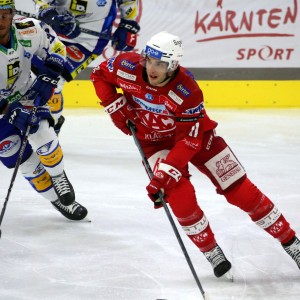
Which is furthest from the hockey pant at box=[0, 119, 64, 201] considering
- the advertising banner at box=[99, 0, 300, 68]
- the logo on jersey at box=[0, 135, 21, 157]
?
the advertising banner at box=[99, 0, 300, 68]

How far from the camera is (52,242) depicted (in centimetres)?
291

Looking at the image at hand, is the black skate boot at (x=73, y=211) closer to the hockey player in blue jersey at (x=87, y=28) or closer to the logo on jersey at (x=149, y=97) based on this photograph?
the logo on jersey at (x=149, y=97)

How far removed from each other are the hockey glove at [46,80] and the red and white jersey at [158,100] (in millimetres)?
324

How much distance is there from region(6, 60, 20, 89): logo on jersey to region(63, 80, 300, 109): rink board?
3723 millimetres

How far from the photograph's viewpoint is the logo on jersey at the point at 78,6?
13.9 feet

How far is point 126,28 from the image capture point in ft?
14.0

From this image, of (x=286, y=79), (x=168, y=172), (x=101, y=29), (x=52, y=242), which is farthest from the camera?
(x=286, y=79)

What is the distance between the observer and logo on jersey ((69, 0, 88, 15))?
423 cm

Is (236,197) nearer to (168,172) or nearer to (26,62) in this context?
(168,172)

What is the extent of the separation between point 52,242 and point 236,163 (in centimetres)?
94

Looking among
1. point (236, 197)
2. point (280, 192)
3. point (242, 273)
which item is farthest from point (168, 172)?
point (280, 192)

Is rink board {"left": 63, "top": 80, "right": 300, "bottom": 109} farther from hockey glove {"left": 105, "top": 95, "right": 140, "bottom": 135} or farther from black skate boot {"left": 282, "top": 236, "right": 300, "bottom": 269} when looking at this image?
black skate boot {"left": 282, "top": 236, "right": 300, "bottom": 269}

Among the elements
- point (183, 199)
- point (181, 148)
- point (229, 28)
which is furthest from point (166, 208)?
point (229, 28)

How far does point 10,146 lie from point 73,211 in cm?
48
